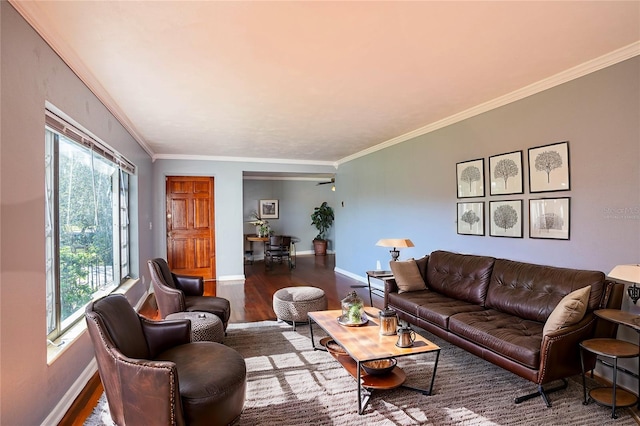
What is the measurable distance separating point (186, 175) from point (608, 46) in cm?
662

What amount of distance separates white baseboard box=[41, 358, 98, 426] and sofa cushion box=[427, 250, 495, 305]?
3.50 meters

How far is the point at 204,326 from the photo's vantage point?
3119 mm

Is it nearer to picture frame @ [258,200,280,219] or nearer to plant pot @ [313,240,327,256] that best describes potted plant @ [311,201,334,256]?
plant pot @ [313,240,327,256]

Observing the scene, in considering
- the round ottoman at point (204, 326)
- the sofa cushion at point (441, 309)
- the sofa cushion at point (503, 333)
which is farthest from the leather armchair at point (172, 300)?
the sofa cushion at point (503, 333)

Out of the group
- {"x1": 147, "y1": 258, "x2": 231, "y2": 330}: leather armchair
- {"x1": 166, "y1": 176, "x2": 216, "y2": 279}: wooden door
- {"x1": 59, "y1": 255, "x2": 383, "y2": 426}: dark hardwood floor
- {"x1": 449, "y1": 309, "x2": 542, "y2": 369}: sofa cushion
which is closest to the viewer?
{"x1": 449, "y1": 309, "x2": 542, "y2": 369}: sofa cushion

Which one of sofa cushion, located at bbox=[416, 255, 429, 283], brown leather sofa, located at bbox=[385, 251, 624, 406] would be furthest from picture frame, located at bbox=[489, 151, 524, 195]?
sofa cushion, located at bbox=[416, 255, 429, 283]

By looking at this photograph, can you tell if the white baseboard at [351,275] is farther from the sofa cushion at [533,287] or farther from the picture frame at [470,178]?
the sofa cushion at [533,287]

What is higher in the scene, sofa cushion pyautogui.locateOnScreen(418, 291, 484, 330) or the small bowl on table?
sofa cushion pyautogui.locateOnScreen(418, 291, 484, 330)

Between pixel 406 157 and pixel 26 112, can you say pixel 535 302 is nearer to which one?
pixel 406 157

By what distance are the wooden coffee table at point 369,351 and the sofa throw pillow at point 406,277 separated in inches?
47.4

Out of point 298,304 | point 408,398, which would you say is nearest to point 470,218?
point 298,304

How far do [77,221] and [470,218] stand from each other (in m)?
4.08

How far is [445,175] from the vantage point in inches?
183

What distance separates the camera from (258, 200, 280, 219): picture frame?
10812 mm
